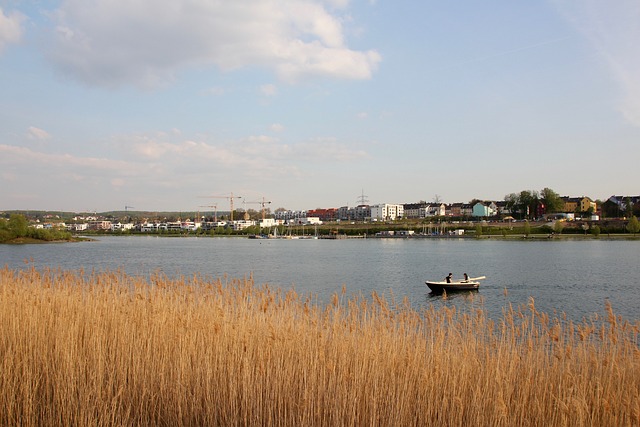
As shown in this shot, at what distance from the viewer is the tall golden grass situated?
20.4 feet

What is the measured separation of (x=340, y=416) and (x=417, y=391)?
1.38m

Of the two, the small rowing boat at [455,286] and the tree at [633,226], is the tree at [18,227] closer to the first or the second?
the small rowing boat at [455,286]

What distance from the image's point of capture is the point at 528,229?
127750mm

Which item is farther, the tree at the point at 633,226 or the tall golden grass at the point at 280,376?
the tree at the point at 633,226

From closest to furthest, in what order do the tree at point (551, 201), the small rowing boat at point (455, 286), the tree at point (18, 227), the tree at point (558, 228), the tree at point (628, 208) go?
the small rowing boat at point (455, 286), the tree at point (18, 227), the tree at point (558, 228), the tree at point (628, 208), the tree at point (551, 201)

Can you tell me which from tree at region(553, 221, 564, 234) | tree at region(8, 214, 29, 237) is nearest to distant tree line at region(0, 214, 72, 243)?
tree at region(8, 214, 29, 237)

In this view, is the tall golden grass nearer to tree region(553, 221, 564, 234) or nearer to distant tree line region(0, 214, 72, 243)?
distant tree line region(0, 214, 72, 243)

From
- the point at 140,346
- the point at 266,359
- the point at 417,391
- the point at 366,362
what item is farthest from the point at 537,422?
the point at 140,346

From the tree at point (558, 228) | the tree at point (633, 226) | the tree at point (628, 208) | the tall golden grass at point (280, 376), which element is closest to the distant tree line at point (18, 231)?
the tall golden grass at point (280, 376)

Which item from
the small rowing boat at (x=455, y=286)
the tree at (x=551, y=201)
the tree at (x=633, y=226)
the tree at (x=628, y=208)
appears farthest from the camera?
the tree at (x=551, y=201)

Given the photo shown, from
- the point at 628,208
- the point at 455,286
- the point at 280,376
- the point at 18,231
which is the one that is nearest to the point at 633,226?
the point at 628,208

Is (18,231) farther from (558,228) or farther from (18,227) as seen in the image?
(558,228)

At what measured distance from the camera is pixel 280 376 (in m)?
6.90

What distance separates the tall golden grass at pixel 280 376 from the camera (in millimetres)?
6215
